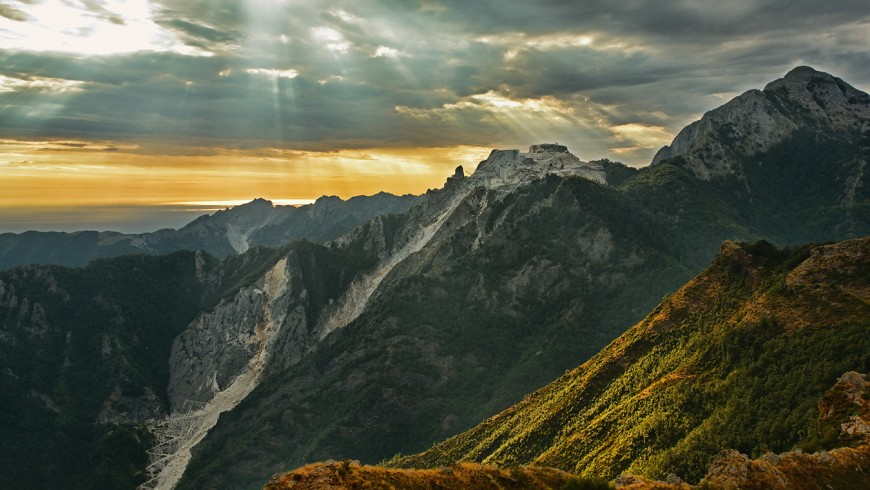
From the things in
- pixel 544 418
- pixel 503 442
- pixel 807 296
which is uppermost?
pixel 807 296

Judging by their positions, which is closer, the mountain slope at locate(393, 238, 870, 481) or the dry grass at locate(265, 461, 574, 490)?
the dry grass at locate(265, 461, 574, 490)

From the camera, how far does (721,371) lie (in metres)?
123

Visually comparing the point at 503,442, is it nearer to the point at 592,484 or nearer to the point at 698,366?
the point at 698,366

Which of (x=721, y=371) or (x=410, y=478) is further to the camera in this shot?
(x=721, y=371)

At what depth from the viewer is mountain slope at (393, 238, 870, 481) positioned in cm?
10212

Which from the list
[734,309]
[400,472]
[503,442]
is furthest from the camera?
[503,442]

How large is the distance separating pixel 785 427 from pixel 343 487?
76564 millimetres

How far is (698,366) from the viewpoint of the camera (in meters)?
130

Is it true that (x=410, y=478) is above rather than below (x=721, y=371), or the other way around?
above

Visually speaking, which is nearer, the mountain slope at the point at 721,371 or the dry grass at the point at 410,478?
the dry grass at the point at 410,478

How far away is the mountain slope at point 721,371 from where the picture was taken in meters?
102

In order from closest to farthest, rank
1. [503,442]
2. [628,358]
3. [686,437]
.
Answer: [686,437]
[628,358]
[503,442]

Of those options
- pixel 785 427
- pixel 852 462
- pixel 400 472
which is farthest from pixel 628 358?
pixel 400 472

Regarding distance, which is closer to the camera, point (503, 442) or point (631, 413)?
point (631, 413)
